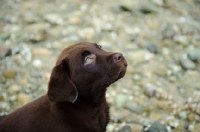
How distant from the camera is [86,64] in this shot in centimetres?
386

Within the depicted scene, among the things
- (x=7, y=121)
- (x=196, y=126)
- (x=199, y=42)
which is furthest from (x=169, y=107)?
(x=7, y=121)

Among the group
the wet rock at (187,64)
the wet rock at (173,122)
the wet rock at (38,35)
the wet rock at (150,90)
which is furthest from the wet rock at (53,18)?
the wet rock at (173,122)

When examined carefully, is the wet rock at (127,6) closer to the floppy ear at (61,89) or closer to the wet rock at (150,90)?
the wet rock at (150,90)

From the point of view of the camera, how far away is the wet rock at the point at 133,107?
17.4ft

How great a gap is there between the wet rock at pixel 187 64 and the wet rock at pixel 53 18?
2147 mm

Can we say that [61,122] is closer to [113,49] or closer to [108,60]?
[108,60]

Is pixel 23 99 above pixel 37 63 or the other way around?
the other way around

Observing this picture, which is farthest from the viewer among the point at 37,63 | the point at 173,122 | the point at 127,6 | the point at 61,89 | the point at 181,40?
the point at 127,6

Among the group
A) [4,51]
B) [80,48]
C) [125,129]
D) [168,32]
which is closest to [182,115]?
[125,129]

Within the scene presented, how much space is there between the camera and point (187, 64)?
611 centimetres

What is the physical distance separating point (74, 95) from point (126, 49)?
2712 mm

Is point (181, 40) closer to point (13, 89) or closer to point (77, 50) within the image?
point (13, 89)

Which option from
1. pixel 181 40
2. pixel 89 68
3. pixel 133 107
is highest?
pixel 89 68

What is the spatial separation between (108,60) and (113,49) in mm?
2376
